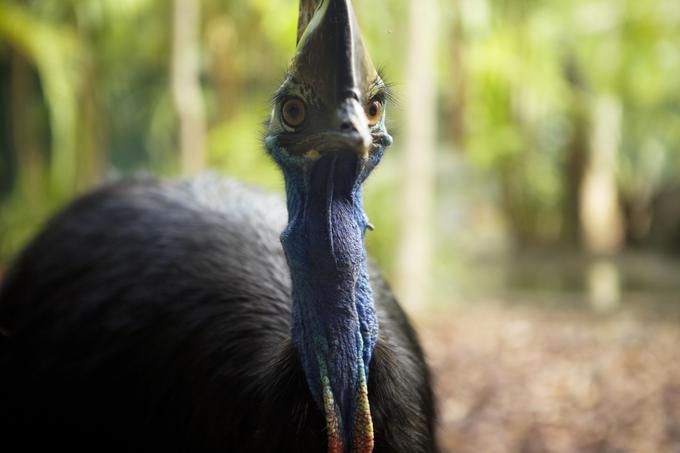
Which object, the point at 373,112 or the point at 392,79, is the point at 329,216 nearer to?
the point at 373,112

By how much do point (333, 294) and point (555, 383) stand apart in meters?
3.19

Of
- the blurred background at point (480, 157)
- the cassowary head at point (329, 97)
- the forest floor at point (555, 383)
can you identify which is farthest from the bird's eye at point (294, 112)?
the forest floor at point (555, 383)

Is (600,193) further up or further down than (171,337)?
further up

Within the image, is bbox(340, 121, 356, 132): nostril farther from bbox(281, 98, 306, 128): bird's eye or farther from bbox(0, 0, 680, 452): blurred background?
bbox(0, 0, 680, 452): blurred background

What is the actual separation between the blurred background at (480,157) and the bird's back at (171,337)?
0.35 metres

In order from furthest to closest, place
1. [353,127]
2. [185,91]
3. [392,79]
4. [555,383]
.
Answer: [392,79], [185,91], [555,383], [353,127]

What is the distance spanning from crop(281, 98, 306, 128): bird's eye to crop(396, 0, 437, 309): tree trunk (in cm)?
429

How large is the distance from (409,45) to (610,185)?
955 cm

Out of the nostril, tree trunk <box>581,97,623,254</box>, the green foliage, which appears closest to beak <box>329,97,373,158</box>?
the nostril

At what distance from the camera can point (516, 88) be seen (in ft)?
35.5

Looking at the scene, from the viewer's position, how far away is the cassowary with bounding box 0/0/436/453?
1.53 m

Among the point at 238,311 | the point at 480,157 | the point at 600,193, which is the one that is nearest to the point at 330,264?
the point at 238,311

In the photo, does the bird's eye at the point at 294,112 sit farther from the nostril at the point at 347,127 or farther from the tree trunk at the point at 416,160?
the tree trunk at the point at 416,160

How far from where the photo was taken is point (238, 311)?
A: 2.19 meters
